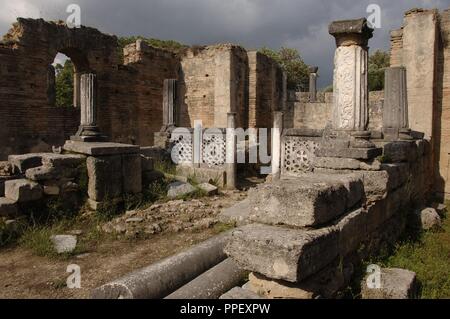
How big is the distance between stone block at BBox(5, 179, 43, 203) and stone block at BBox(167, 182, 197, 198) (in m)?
2.64

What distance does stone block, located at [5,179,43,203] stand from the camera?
6.14m

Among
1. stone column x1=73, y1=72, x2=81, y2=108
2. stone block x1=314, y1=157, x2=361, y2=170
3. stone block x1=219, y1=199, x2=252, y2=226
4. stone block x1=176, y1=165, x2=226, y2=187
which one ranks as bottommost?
stone block x1=219, y1=199, x2=252, y2=226

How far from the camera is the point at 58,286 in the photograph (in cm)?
423

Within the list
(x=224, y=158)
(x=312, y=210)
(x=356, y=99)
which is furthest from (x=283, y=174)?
(x=312, y=210)

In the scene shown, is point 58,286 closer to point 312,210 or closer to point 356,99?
point 312,210

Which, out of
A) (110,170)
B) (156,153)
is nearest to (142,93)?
(156,153)

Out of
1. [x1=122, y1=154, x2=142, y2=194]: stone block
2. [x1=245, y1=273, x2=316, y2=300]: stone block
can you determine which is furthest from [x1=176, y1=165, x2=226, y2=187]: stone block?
[x1=245, y1=273, x2=316, y2=300]: stone block

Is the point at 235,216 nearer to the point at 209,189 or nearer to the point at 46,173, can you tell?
the point at 209,189

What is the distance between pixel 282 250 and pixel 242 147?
32.0 feet

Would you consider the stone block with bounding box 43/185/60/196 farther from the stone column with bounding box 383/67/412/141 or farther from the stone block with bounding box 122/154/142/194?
the stone column with bounding box 383/67/412/141

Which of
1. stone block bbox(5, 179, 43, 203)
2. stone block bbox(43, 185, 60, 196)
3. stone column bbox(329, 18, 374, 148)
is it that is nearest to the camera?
stone column bbox(329, 18, 374, 148)

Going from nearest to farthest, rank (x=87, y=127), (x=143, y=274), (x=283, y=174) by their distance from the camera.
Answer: (x=143, y=274) < (x=87, y=127) < (x=283, y=174)

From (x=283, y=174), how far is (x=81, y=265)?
620cm

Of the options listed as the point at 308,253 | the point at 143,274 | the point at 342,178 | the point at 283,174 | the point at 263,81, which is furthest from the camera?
the point at 263,81
